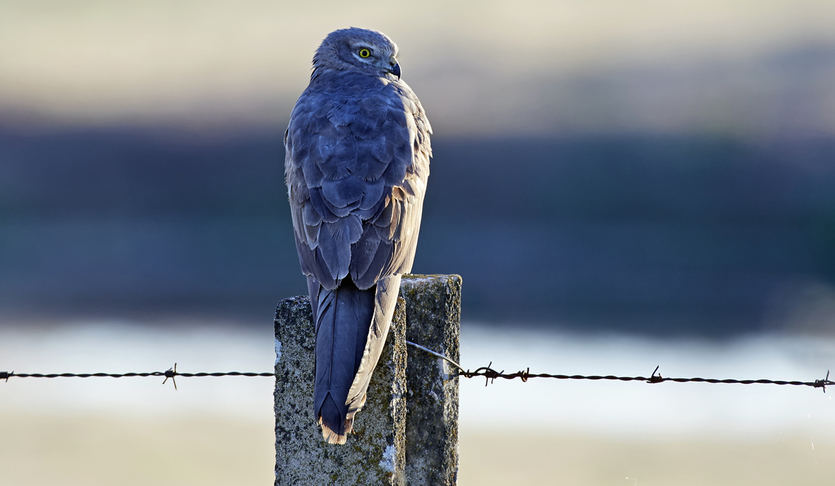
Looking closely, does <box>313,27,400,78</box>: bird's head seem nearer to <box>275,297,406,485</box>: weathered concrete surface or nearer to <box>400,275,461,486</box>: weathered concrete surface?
<box>400,275,461,486</box>: weathered concrete surface

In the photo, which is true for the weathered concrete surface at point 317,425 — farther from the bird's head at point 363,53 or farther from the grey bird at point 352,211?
the bird's head at point 363,53

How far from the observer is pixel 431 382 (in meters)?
3.51

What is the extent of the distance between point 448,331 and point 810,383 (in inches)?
68.9

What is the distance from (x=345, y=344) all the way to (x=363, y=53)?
2.99 meters

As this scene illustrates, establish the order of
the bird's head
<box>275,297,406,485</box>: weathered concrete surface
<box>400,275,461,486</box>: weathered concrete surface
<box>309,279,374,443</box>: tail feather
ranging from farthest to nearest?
1. the bird's head
2. <box>400,275,461,486</box>: weathered concrete surface
3. <box>275,297,406,485</box>: weathered concrete surface
4. <box>309,279,374,443</box>: tail feather

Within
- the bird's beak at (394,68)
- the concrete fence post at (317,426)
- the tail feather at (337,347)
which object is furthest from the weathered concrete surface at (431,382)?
the bird's beak at (394,68)

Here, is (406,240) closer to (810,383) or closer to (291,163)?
(291,163)

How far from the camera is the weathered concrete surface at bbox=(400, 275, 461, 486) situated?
3.52 m

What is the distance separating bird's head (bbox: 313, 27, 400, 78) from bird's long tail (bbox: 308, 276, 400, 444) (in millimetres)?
2524

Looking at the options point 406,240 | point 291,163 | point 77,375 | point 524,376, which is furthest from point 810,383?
point 77,375

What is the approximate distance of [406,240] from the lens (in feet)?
12.1

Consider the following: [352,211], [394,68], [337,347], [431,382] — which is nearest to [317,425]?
[337,347]

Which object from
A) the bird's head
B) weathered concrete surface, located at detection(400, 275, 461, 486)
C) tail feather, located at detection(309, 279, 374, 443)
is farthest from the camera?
the bird's head

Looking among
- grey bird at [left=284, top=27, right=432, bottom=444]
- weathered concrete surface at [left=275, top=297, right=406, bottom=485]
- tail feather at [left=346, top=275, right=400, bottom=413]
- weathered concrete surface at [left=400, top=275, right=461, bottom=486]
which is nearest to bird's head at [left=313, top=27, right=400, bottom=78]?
grey bird at [left=284, top=27, right=432, bottom=444]
